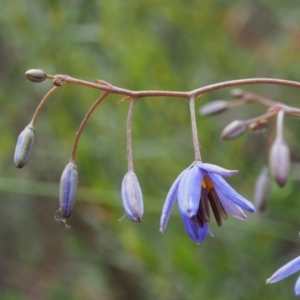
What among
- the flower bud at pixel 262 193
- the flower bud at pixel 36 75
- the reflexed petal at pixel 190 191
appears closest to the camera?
the reflexed petal at pixel 190 191

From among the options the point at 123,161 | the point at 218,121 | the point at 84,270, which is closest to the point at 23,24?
the point at 123,161

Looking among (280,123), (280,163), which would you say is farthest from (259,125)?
(280,163)

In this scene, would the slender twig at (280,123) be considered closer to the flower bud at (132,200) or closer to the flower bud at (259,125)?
the flower bud at (259,125)

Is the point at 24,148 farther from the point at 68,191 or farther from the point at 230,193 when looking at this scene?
the point at 230,193

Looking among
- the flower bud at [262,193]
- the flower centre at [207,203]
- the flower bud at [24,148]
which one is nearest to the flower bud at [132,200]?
the flower centre at [207,203]

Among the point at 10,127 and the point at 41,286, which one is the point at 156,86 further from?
the point at 41,286
